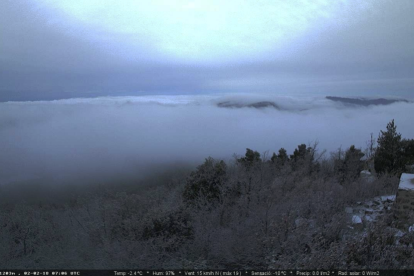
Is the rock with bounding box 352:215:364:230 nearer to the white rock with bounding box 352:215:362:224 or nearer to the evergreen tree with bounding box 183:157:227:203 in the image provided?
the white rock with bounding box 352:215:362:224

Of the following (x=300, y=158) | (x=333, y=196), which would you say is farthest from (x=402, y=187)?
(x=300, y=158)

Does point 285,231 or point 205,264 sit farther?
point 285,231

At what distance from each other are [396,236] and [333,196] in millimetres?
3962

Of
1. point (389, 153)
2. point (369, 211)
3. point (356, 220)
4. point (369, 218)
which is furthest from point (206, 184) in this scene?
point (389, 153)

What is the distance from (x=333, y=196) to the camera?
32.0 ft

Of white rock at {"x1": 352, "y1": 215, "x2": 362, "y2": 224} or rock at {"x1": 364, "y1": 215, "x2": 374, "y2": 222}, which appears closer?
white rock at {"x1": 352, "y1": 215, "x2": 362, "y2": 224}

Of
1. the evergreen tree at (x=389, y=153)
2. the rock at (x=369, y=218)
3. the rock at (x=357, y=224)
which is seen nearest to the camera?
the rock at (x=357, y=224)

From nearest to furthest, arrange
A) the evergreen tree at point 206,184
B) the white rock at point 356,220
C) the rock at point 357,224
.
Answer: the rock at point 357,224
the white rock at point 356,220
the evergreen tree at point 206,184

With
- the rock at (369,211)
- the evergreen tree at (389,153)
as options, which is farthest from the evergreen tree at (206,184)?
the evergreen tree at (389,153)

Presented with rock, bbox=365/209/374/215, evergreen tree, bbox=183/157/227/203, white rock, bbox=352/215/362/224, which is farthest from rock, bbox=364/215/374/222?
evergreen tree, bbox=183/157/227/203

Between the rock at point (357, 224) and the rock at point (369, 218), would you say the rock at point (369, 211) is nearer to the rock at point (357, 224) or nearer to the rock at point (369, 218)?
Answer: the rock at point (369, 218)

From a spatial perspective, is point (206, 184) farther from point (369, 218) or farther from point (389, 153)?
point (389, 153)

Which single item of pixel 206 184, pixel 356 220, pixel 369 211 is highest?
pixel 206 184

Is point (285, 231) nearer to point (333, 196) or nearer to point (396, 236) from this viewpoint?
point (396, 236)
